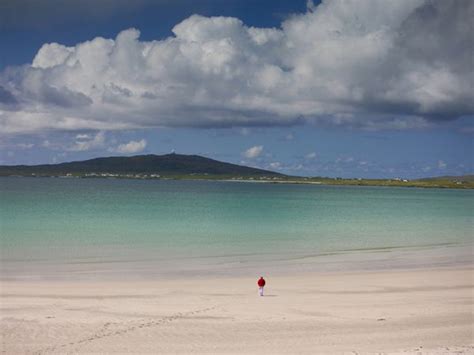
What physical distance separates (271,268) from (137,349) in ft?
52.8

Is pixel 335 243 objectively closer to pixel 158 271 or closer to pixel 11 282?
pixel 158 271

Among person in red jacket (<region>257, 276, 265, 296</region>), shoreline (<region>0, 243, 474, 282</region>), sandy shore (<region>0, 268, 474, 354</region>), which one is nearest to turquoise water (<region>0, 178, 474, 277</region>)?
shoreline (<region>0, 243, 474, 282</region>)

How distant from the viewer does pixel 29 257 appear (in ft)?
107

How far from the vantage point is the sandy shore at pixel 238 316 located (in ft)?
50.1

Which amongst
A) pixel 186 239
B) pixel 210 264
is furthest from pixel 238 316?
pixel 186 239

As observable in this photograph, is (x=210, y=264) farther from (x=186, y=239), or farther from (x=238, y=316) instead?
(x=238, y=316)

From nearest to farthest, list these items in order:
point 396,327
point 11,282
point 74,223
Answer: point 396,327, point 11,282, point 74,223

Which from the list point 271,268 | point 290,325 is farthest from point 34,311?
point 271,268

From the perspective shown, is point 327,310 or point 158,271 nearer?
point 327,310

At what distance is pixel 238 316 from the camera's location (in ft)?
60.5

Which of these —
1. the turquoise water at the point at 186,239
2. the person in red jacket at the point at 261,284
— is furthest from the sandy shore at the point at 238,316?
the turquoise water at the point at 186,239

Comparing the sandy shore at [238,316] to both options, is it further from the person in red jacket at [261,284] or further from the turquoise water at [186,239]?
the turquoise water at [186,239]

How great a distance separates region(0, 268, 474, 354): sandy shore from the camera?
15281 millimetres

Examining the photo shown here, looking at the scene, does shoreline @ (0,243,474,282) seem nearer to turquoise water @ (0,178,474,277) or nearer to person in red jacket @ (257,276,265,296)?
turquoise water @ (0,178,474,277)
